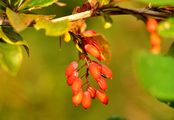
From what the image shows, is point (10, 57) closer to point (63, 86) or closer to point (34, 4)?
point (34, 4)

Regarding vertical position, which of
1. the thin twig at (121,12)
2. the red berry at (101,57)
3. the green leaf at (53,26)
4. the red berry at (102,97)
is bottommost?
the red berry at (102,97)

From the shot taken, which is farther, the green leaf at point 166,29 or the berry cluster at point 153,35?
the berry cluster at point 153,35

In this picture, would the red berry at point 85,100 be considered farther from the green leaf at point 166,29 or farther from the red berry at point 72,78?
the green leaf at point 166,29

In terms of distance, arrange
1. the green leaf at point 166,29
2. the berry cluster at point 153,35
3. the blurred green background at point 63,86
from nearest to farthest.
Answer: the green leaf at point 166,29, the berry cluster at point 153,35, the blurred green background at point 63,86

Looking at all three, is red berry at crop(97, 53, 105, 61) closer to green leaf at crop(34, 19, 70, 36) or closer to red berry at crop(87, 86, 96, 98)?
red berry at crop(87, 86, 96, 98)

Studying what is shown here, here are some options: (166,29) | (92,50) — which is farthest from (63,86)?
(166,29)

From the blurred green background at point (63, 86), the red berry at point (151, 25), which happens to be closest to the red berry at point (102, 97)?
the red berry at point (151, 25)

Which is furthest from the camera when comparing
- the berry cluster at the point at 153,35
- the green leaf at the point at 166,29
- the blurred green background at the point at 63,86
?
the blurred green background at the point at 63,86
